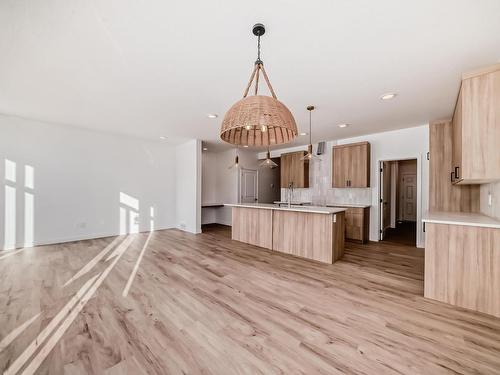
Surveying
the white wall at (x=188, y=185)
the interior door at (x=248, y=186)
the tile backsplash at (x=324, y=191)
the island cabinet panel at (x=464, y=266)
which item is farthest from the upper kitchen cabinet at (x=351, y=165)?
the white wall at (x=188, y=185)

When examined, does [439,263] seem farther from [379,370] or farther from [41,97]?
[41,97]

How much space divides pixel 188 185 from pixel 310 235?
3980mm

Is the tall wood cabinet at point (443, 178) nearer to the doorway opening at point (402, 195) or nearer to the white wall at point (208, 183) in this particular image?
the doorway opening at point (402, 195)

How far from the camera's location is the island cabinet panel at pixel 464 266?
219cm

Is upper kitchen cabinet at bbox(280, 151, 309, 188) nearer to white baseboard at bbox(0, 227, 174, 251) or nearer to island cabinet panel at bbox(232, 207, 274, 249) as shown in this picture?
island cabinet panel at bbox(232, 207, 274, 249)

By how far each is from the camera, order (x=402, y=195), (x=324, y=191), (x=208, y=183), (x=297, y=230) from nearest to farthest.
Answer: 1. (x=297, y=230)
2. (x=324, y=191)
3. (x=208, y=183)
4. (x=402, y=195)

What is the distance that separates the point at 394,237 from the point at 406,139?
8.80 feet

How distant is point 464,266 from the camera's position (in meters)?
2.34

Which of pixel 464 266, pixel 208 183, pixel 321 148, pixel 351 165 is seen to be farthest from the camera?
pixel 208 183

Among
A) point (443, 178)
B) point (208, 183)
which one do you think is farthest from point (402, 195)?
point (208, 183)

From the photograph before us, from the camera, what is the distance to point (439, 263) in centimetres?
249

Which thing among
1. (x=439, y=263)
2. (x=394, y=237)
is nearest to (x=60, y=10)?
(x=439, y=263)

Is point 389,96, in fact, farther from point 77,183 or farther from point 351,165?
point 77,183

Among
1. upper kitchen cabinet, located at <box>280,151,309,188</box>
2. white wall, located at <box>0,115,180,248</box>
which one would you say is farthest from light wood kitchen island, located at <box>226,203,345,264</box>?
white wall, located at <box>0,115,180,248</box>
